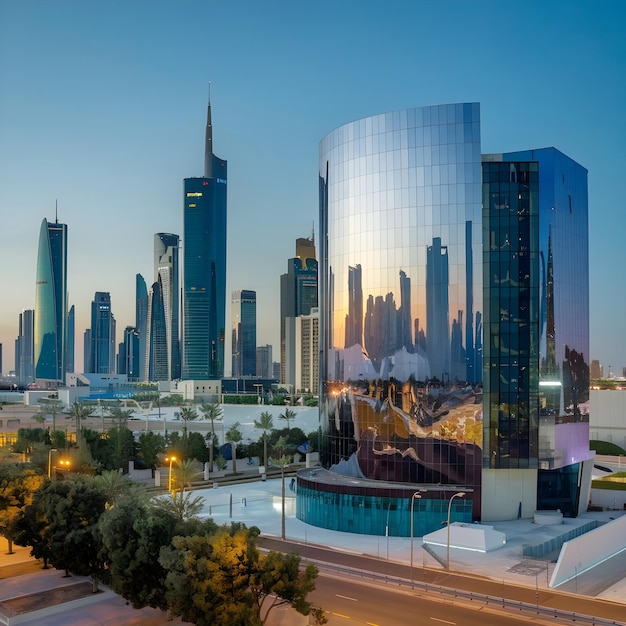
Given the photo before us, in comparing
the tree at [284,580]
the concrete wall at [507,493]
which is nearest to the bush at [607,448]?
the concrete wall at [507,493]

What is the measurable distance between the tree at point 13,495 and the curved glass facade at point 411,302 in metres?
32.0

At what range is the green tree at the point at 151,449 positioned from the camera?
10706 centimetres

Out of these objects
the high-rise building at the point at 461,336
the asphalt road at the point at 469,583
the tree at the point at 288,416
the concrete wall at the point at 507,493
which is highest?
the high-rise building at the point at 461,336

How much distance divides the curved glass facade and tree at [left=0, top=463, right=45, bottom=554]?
32.0m

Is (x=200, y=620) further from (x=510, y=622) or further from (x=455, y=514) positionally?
(x=455, y=514)

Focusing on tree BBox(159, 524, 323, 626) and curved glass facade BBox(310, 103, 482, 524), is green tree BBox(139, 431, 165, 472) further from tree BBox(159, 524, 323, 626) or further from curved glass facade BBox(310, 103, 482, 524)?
tree BBox(159, 524, 323, 626)

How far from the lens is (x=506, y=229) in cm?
7506

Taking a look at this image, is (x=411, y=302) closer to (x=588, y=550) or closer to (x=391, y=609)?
(x=588, y=550)

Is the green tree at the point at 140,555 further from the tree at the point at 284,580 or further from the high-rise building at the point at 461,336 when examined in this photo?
the high-rise building at the point at 461,336

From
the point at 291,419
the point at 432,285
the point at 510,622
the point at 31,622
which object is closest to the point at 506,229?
the point at 432,285

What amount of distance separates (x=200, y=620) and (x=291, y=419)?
116538 mm

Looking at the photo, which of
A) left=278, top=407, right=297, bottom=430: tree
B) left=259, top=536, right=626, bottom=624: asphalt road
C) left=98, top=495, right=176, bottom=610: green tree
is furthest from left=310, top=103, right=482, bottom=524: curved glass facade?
left=278, top=407, right=297, bottom=430: tree

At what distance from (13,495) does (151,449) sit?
154 feet

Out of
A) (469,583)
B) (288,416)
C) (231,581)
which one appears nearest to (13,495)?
(231,581)
